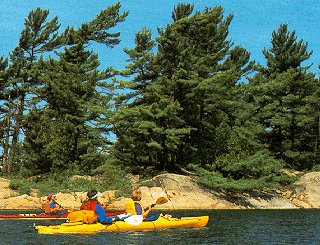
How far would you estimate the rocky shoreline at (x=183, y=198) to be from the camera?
3116 centimetres

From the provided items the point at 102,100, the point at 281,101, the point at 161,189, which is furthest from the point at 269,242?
the point at 281,101

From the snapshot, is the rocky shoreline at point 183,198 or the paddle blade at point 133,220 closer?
the paddle blade at point 133,220

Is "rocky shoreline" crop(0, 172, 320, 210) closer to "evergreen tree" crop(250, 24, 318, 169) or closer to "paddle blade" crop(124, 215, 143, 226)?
"evergreen tree" crop(250, 24, 318, 169)

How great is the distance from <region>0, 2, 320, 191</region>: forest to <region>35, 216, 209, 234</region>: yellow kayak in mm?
14303

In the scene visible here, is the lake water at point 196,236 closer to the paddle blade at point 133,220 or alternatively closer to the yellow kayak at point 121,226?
the yellow kayak at point 121,226

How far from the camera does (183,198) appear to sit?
105ft

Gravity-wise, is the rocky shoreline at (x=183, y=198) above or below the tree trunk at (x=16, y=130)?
below

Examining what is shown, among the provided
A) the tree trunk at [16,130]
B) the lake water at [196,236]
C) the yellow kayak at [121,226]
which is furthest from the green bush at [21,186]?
the yellow kayak at [121,226]

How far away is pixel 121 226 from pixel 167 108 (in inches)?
707

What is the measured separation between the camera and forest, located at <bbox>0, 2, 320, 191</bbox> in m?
36.3

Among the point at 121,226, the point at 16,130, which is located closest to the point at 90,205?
the point at 121,226

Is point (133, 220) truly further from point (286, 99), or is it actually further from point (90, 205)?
point (286, 99)

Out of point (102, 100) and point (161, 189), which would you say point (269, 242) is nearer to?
point (161, 189)

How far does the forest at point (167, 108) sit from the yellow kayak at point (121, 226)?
46.9ft
